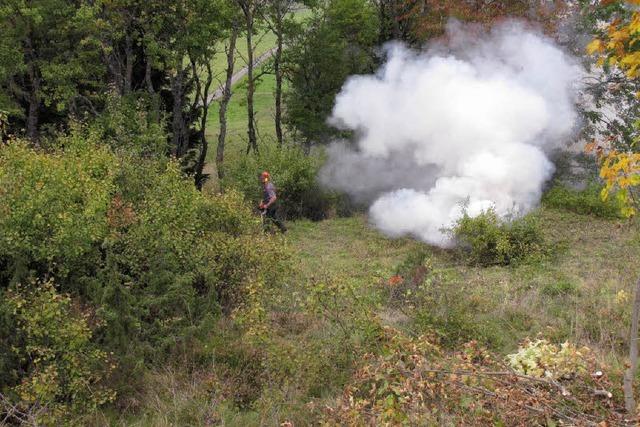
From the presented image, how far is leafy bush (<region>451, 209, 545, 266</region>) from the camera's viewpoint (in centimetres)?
1213

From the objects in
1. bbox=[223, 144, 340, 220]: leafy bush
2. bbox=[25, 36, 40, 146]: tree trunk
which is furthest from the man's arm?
bbox=[25, 36, 40, 146]: tree trunk

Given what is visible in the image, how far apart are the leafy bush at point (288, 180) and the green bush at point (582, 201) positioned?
20.2 feet

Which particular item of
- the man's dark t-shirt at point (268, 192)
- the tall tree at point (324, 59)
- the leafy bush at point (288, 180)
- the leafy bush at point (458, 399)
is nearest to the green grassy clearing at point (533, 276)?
the man's dark t-shirt at point (268, 192)

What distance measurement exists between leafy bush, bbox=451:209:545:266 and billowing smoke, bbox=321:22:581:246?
82 centimetres

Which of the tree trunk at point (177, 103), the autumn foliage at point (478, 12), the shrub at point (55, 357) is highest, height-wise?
the autumn foliage at point (478, 12)

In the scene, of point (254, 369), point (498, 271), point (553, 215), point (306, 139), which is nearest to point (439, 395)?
point (254, 369)

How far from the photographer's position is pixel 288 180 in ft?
58.2

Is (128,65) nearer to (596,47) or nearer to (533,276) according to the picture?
(533,276)

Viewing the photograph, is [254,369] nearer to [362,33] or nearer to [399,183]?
[399,183]

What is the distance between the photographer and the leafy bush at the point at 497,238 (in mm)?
12133

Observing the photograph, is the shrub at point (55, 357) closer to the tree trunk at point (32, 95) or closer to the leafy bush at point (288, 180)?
the leafy bush at point (288, 180)

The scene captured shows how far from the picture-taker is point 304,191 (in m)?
18.3

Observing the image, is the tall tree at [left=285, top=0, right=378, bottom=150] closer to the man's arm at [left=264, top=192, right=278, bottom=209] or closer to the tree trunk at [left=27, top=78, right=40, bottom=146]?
the man's arm at [left=264, top=192, right=278, bottom=209]

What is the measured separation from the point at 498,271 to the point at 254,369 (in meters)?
6.13
